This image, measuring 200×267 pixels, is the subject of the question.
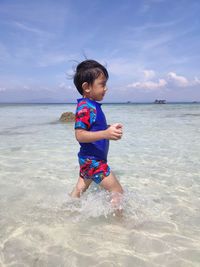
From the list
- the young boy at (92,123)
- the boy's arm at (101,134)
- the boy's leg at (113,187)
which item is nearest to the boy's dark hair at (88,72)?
the young boy at (92,123)

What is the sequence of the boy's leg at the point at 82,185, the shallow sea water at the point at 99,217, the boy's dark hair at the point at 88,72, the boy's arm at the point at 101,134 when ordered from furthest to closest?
the boy's leg at the point at 82,185 → the boy's dark hair at the point at 88,72 → the boy's arm at the point at 101,134 → the shallow sea water at the point at 99,217

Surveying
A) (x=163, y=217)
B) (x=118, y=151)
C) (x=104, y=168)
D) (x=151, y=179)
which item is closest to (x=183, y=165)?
(x=151, y=179)

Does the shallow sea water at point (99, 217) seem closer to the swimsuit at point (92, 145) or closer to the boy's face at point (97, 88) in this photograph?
the swimsuit at point (92, 145)

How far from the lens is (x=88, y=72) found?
3.02 m

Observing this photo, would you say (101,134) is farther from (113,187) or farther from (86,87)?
(113,187)

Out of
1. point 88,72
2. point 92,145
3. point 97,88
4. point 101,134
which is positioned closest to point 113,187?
point 92,145

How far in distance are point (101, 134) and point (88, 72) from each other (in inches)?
28.3

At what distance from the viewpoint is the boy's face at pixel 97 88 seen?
120 inches

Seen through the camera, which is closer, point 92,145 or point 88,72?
point 88,72

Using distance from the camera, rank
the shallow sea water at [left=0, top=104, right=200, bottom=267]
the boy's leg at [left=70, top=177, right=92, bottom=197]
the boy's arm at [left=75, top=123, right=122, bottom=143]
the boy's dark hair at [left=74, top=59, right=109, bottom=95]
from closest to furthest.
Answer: the shallow sea water at [left=0, top=104, right=200, bottom=267] < the boy's arm at [left=75, top=123, right=122, bottom=143] < the boy's dark hair at [left=74, top=59, right=109, bottom=95] < the boy's leg at [left=70, top=177, right=92, bottom=197]

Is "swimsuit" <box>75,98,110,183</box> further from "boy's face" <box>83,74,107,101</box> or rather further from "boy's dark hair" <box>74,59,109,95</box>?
"boy's dark hair" <box>74,59,109,95</box>

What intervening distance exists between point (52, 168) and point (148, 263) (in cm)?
341

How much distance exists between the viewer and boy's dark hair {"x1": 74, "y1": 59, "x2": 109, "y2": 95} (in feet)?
9.89

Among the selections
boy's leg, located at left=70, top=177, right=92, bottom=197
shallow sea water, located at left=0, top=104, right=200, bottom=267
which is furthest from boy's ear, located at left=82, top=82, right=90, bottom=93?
shallow sea water, located at left=0, top=104, right=200, bottom=267
